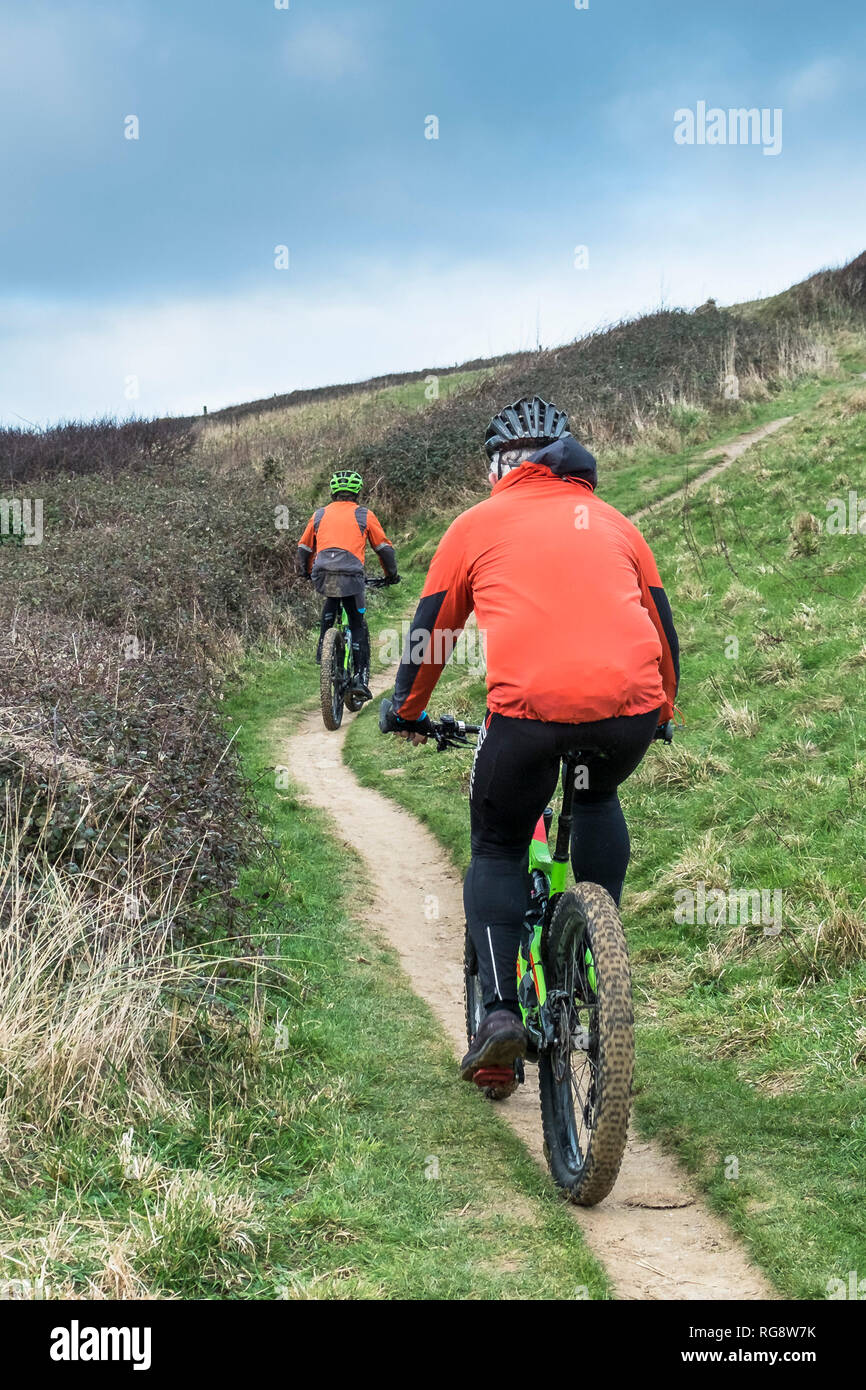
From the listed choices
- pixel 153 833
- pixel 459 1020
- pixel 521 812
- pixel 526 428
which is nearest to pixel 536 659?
pixel 521 812

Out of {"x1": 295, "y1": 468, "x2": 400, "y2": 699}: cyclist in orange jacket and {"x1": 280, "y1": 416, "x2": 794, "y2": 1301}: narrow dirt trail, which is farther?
{"x1": 295, "y1": 468, "x2": 400, "y2": 699}: cyclist in orange jacket

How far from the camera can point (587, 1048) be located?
3.80m

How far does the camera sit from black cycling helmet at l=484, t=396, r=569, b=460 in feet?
14.1

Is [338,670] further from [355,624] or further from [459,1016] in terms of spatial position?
[459,1016]

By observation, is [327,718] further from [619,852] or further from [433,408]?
[433,408]

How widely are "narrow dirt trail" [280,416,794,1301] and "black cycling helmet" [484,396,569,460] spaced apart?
2664mm

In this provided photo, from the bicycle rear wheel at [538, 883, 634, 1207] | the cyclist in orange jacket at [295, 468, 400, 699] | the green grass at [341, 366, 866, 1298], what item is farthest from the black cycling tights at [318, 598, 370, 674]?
the bicycle rear wheel at [538, 883, 634, 1207]

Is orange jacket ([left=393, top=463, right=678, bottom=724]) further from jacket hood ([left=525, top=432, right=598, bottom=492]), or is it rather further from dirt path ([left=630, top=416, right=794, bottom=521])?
dirt path ([left=630, top=416, right=794, bottom=521])

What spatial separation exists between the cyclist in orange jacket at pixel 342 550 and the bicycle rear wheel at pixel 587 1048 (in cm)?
830

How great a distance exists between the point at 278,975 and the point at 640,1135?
6.54 ft

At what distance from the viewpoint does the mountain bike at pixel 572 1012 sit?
3559 millimetres

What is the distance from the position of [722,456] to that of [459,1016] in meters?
15.4

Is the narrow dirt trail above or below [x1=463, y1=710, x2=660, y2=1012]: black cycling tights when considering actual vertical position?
below

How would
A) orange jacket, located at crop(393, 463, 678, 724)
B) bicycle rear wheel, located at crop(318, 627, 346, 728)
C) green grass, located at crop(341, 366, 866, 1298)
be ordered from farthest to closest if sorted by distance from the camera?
bicycle rear wheel, located at crop(318, 627, 346, 728)
green grass, located at crop(341, 366, 866, 1298)
orange jacket, located at crop(393, 463, 678, 724)
